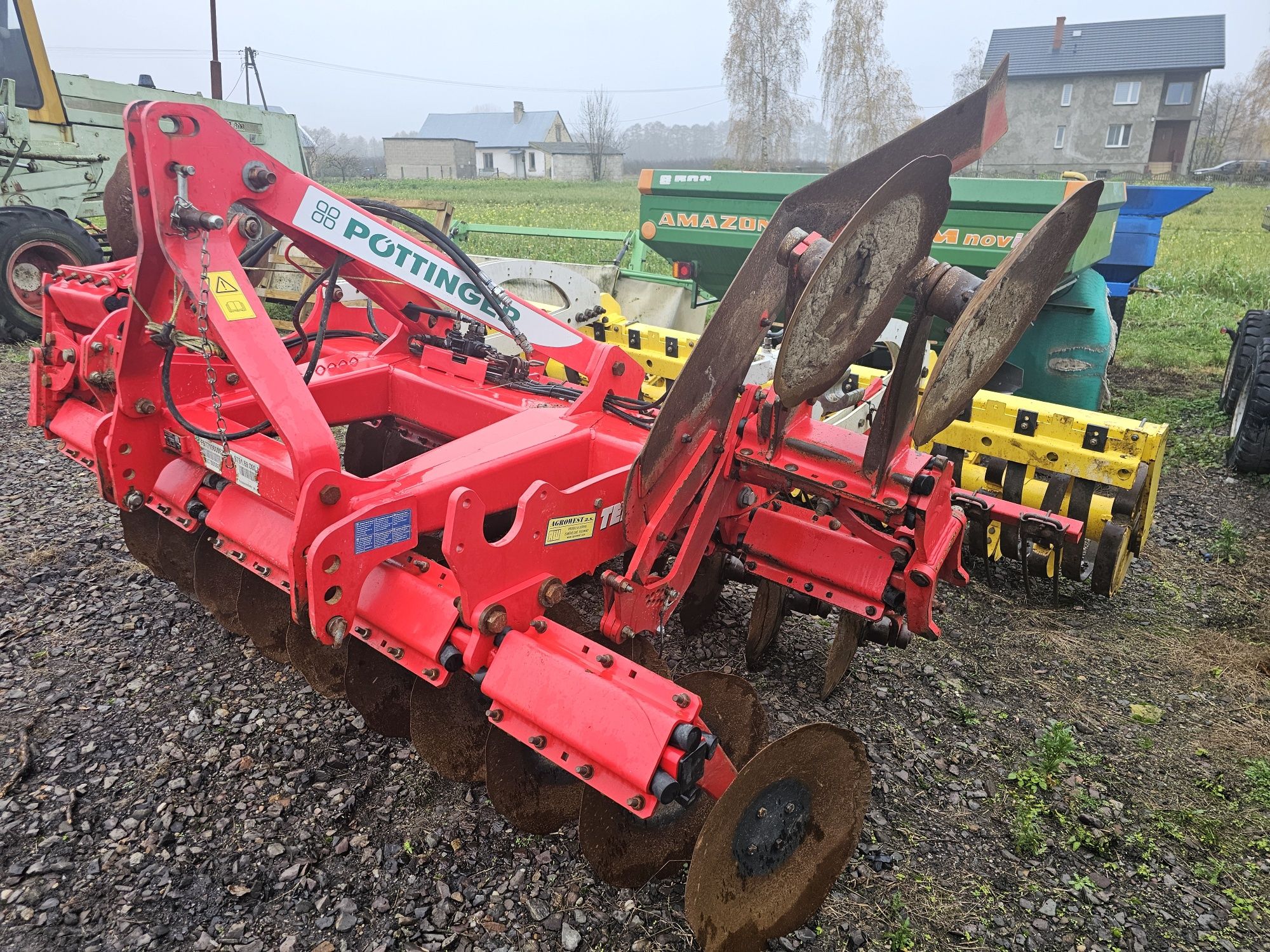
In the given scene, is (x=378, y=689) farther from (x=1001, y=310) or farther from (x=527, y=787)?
(x=1001, y=310)

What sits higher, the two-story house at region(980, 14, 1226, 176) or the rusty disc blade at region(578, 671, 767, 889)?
the two-story house at region(980, 14, 1226, 176)

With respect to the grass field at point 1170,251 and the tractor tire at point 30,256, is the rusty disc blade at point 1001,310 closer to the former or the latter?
the grass field at point 1170,251

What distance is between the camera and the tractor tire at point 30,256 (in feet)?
26.1

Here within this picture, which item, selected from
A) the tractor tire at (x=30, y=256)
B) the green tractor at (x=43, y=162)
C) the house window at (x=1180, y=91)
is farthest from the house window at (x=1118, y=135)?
the tractor tire at (x=30, y=256)

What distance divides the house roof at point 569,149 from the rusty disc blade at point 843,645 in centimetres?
6587

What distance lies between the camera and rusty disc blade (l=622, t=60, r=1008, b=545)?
2.45 metres

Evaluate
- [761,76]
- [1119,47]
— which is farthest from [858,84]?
[1119,47]

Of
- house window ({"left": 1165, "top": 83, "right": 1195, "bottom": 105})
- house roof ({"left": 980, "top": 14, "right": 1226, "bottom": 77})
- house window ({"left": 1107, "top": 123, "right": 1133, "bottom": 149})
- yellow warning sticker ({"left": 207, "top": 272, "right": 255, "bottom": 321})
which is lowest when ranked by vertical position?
yellow warning sticker ({"left": 207, "top": 272, "right": 255, "bottom": 321})

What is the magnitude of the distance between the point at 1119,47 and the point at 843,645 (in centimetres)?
5319

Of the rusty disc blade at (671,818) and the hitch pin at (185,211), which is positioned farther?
the hitch pin at (185,211)

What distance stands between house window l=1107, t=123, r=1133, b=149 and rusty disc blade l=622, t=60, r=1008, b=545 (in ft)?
167

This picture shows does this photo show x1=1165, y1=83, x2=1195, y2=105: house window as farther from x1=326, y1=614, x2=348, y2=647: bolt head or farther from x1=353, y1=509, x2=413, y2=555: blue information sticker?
x1=326, y1=614, x2=348, y2=647: bolt head

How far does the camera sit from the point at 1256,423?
6051mm

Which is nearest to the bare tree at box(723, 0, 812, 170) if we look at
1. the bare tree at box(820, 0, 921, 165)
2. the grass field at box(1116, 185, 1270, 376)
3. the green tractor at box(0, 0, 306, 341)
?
the bare tree at box(820, 0, 921, 165)
